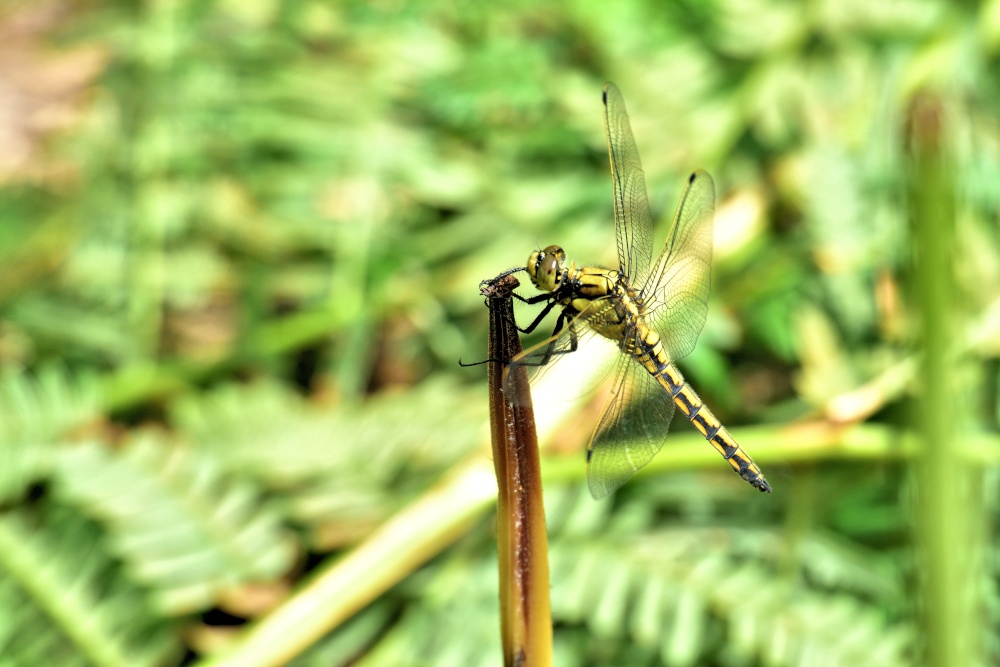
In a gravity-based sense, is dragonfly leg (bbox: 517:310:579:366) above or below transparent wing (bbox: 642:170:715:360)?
below

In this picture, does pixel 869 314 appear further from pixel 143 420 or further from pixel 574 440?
pixel 143 420

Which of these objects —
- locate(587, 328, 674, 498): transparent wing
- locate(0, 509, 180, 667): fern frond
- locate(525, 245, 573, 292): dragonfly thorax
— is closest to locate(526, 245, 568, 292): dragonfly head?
locate(525, 245, 573, 292): dragonfly thorax

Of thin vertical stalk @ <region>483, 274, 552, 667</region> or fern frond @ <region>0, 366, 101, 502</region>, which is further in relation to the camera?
fern frond @ <region>0, 366, 101, 502</region>

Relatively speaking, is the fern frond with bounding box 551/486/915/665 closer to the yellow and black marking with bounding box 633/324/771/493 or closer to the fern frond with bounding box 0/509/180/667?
the yellow and black marking with bounding box 633/324/771/493

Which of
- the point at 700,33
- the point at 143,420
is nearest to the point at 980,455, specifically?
the point at 700,33

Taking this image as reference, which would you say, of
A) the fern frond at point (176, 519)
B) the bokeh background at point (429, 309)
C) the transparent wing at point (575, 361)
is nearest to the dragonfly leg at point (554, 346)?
the transparent wing at point (575, 361)

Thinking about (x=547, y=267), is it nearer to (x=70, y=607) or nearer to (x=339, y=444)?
(x=339, y=444)
